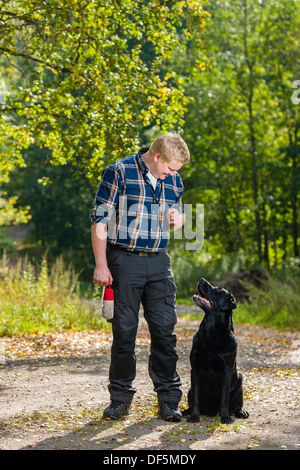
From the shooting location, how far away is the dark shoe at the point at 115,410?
4727 millimetres

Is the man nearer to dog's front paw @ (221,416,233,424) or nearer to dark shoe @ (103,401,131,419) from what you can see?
dark shoe @ (103,401,131,419)

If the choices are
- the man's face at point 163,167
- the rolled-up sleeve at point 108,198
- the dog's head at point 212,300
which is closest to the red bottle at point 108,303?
the rolled-up sleeve at point 108,198

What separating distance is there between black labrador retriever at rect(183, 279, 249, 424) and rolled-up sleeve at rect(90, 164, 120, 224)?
863 millimetres

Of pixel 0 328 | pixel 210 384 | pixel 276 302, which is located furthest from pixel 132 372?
pixel 276 302

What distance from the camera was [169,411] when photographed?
477 cm

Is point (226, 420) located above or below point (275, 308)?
below

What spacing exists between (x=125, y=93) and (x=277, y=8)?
11293 millimetres

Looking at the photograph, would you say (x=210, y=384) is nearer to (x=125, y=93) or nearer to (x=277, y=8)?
(x=125, y=93)

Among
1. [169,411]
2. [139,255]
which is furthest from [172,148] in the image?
[169,411]

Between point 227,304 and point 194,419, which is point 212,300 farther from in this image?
point 194,419

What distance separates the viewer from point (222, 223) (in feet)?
69.9

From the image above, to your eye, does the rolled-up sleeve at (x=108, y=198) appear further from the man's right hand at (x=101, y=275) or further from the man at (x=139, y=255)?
the man's right hand at (x=101, y=275)

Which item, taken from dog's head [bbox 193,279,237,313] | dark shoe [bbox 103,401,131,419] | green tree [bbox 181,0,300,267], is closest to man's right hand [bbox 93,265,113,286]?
dog's head [bbox 193,279,237,313]

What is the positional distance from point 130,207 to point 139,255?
1.19 feet
